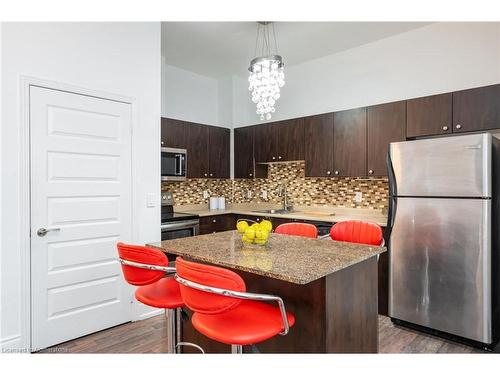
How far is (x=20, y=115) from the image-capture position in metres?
2.48

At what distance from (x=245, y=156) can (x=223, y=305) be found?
3762 millimetres

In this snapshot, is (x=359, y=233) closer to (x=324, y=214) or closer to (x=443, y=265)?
(x=443, y=265)

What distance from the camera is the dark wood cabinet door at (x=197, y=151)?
15.1ft

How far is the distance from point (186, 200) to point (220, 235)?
2.45 m

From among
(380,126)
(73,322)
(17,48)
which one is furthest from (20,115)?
(380,126)

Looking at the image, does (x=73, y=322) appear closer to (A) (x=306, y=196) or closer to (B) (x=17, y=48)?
(B) (x=17, y=48)

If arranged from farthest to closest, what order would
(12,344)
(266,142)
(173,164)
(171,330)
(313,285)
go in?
(266,142), (173,164), (12,344), (171,330), (313,285)

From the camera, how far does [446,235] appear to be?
274 cm

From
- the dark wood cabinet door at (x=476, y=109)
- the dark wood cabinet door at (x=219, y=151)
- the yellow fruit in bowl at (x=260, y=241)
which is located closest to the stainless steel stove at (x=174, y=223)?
the dark wood cabinet door at (x=219, y=151)

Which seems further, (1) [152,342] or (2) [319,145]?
(2) [319,145]

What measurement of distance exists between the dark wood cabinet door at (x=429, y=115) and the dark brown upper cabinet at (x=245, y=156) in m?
2.22

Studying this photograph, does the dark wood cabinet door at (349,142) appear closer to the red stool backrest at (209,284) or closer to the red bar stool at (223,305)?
the red bar stool at (223,305)

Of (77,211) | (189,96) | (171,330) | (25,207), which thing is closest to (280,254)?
(171,330)

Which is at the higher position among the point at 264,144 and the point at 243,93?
the point at 243,93
